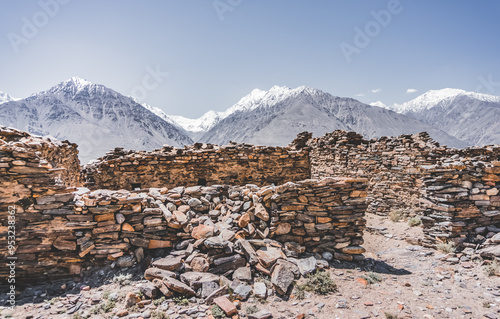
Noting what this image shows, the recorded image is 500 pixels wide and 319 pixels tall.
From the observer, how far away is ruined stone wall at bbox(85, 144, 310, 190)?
11.7m

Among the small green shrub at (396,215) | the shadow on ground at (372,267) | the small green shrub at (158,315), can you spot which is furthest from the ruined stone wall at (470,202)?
the small green shrub at (158,315)

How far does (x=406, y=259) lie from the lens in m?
6.51

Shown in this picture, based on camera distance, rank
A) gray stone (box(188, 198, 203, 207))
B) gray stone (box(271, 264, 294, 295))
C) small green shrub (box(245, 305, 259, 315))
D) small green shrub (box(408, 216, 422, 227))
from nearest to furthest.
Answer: small green shrub (box(245, 305, 259, 315)) < gray stone (box(271, 264, 294, 295)) < gray stone (box(188, 198, 203, 207)) < small green shrub (box(408, 216, 422, 227))

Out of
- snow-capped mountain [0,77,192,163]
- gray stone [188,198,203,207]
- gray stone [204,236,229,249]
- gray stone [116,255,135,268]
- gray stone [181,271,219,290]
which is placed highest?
snow-capped mountain [0,77,192,163]

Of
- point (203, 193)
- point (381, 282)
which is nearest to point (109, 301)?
point (203, 193)

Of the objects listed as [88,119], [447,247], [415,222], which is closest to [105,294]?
[447,247]

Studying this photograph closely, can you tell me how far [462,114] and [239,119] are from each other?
3740 inches

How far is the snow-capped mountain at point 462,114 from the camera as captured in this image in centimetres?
7850

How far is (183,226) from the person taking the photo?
5.59 m

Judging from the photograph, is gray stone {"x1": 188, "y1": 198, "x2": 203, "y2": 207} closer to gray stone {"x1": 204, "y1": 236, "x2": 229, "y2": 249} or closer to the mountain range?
gray stone {"x1": 204, "y1": 236, "x2": 229, "y2": 249}

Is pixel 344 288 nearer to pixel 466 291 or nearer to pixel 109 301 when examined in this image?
pixel 466 291

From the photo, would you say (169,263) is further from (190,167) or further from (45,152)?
(190,167)

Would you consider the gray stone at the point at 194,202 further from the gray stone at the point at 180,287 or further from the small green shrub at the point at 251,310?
the small green shrub at the point at 251,310

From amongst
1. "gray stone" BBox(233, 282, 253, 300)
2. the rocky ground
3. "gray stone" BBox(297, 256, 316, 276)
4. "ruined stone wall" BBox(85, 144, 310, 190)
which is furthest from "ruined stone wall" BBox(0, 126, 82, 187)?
"gray stone" BBox(297, 256, 316, 276)
